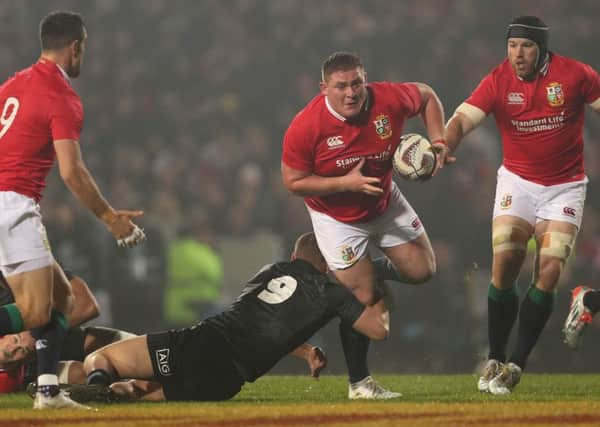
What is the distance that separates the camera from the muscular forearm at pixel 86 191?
5809 millimetres

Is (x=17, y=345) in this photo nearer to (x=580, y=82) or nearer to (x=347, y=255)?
(x=347, y=255)

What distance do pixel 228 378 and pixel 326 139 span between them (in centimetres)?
153

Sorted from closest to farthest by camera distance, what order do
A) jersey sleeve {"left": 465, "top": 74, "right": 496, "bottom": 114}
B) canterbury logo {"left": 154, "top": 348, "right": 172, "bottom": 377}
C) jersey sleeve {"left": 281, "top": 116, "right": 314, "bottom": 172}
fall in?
1. canterbury logo {"left": 154, "top": 348, "right": 172, "bottom": 377}
2. jersey sleeve {"left": 281, "top": 116, "right": 314, "bottom": 172}
3. jersey sleeve {"left": 465, "top": 74, "right": 496, "bottom": 114}

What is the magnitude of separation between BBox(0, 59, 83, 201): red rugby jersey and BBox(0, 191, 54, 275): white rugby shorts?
71mm

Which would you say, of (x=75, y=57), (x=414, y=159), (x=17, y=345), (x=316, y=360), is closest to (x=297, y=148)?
(x=414, y=159)

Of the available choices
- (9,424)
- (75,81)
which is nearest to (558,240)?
(9,424)

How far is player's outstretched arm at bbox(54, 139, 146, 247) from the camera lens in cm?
581

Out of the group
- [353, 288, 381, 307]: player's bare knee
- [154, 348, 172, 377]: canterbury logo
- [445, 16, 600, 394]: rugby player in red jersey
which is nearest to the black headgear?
[445, 16, 600, 394]: rugby player in red jersey

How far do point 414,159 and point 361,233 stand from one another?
85 cm

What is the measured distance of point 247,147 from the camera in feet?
44.3

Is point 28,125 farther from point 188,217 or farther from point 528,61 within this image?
point 188,217

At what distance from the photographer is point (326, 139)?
275 inches

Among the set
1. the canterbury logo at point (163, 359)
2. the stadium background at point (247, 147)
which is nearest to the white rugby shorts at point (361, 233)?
the canterbury logo at point (163, 359)

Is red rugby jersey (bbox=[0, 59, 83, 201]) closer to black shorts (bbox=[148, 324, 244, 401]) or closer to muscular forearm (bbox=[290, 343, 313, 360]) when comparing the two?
black shorts (bbox=[148, 324, 244, 401])
